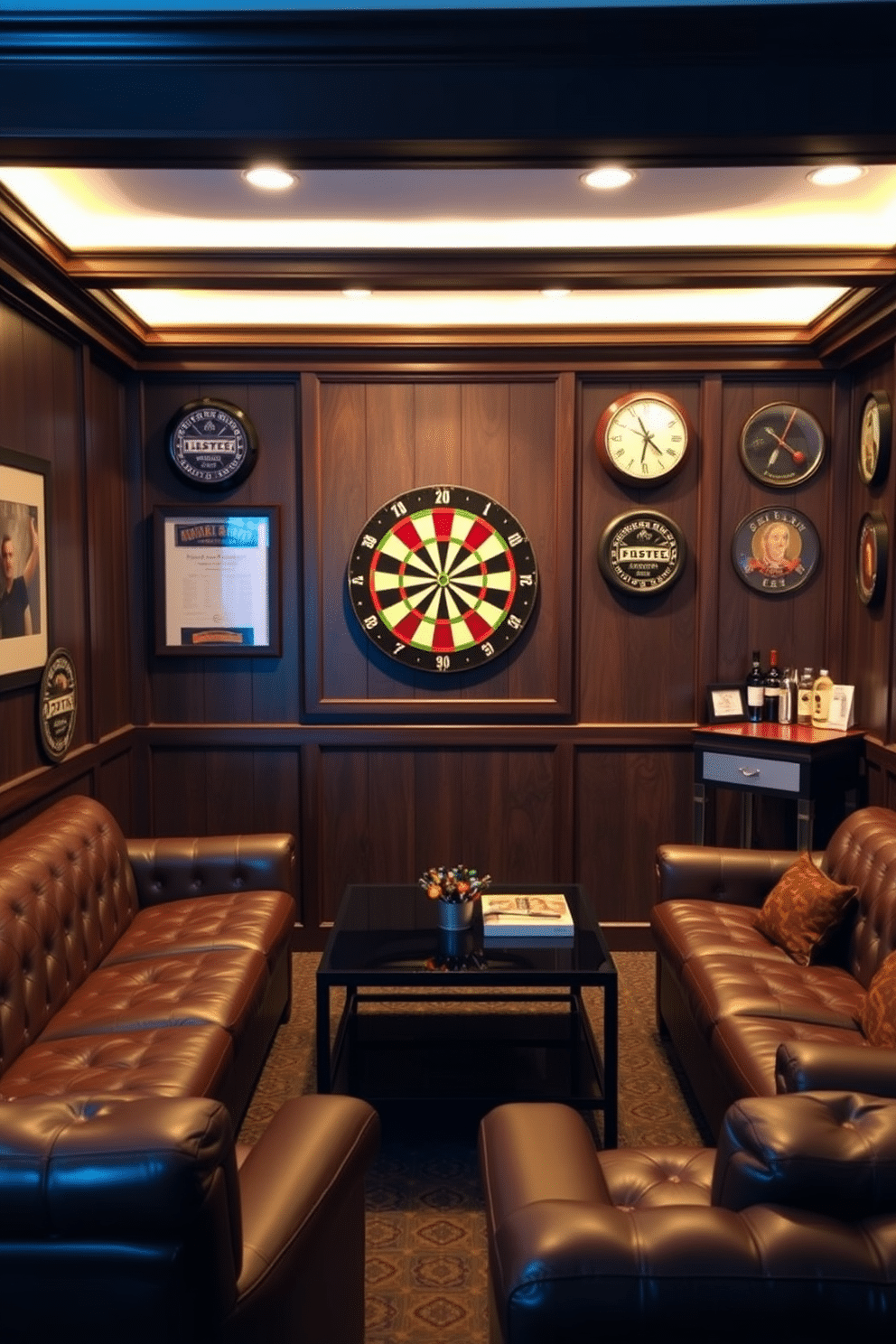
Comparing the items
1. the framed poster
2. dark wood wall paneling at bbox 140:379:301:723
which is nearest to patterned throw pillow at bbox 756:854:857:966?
dark wood wall paneling at bbox 140:379:301:723

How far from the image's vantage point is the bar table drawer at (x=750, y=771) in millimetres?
4285

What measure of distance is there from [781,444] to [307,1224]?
3.97 meters

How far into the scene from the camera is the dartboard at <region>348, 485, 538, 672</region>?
485cm

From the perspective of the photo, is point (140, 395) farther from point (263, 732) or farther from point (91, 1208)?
point (91, 1208)

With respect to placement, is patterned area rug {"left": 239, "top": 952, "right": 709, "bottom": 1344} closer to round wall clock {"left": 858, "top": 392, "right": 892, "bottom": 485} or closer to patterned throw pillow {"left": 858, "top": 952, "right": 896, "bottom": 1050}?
patterned throw pillow {"left": 858, "top": 952, "right": 896, "bottom": 1050}

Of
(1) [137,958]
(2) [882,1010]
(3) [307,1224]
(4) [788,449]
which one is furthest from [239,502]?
(3) [307,1224]

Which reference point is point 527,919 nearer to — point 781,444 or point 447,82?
point 447,82

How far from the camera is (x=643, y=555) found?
4.84 meters

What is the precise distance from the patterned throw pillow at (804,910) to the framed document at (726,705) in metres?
1.33

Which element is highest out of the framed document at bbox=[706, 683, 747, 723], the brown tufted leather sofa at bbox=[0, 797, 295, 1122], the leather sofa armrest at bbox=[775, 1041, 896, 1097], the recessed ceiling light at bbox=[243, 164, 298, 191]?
the recessed ceiling light at bbox=[243, 164, 298, 191]

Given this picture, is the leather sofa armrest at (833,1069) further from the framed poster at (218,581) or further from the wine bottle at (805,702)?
the framed poster at (218,581)

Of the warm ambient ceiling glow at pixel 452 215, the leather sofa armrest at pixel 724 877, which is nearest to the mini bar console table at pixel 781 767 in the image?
the leather sofa armrest at pixel 724 877

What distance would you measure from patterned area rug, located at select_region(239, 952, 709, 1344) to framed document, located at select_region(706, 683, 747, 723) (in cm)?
130

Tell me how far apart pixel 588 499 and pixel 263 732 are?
1808mm
